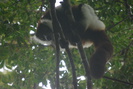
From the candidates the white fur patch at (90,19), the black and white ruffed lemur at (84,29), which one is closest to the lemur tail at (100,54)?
the black and white ruffed lemur at (84,29)

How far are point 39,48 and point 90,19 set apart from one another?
4.27ft

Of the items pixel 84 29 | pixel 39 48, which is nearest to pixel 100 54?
pixel 84 29

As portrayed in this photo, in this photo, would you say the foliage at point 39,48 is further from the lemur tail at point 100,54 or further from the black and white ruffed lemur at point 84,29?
the lemur tail at point 100,54

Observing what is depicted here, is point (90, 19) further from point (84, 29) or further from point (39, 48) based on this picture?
point (39, 48)

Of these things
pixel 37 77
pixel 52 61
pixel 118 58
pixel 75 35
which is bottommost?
pixel 37 77

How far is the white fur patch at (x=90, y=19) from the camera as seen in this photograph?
159 inches

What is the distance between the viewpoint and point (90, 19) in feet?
13.6

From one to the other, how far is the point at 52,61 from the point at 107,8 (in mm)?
1780

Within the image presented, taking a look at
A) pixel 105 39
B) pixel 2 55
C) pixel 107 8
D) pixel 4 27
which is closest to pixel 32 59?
pixel 2 55

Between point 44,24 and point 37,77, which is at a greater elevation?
point 44,24

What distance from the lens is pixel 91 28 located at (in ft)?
14.1

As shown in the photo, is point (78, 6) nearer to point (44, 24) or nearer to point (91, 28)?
point (91, 28)

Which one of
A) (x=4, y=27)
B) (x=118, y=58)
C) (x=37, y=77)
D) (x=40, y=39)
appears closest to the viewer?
(x=4, y=27)

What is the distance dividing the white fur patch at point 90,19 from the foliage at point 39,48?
4.9 inches
